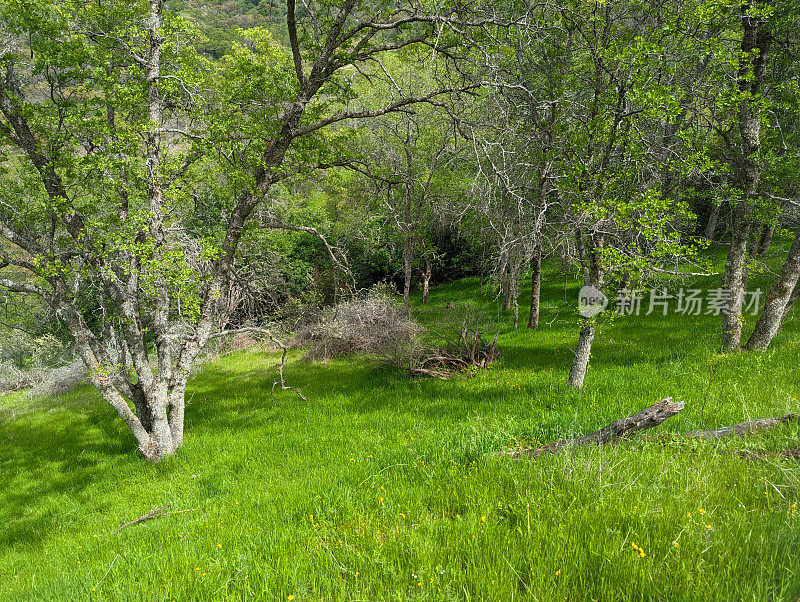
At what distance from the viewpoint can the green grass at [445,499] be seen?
221 centimetres

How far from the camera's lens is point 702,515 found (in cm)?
250

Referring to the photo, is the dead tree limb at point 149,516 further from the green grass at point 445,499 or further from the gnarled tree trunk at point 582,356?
the gnarled tree trunk at point 582,356

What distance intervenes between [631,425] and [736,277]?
6.42 metres

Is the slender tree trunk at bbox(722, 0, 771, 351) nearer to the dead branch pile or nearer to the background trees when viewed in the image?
the background trees

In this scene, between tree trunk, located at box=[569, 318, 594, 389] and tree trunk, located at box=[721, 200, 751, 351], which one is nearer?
tree trunk, located at box=[569, 318, 594, 389]

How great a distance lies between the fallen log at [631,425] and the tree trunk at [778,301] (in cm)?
619

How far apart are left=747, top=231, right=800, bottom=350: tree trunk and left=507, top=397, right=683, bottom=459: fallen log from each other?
244 inches

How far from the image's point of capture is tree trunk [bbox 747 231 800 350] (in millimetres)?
7559

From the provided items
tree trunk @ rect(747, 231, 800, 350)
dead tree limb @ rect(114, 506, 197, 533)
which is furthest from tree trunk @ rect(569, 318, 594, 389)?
dead tree limb @ rect(114, 506, 197, 533)

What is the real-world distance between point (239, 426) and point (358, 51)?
28.2 ft

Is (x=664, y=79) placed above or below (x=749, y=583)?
above

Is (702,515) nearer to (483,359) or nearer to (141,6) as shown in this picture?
(483,359)

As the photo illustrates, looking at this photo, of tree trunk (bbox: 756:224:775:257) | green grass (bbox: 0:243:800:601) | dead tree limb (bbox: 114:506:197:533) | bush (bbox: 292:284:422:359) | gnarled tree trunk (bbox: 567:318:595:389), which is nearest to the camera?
green grass (bbox: 0:243:800:601)

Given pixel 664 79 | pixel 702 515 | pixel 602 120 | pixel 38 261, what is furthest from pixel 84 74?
pixel 664 79
